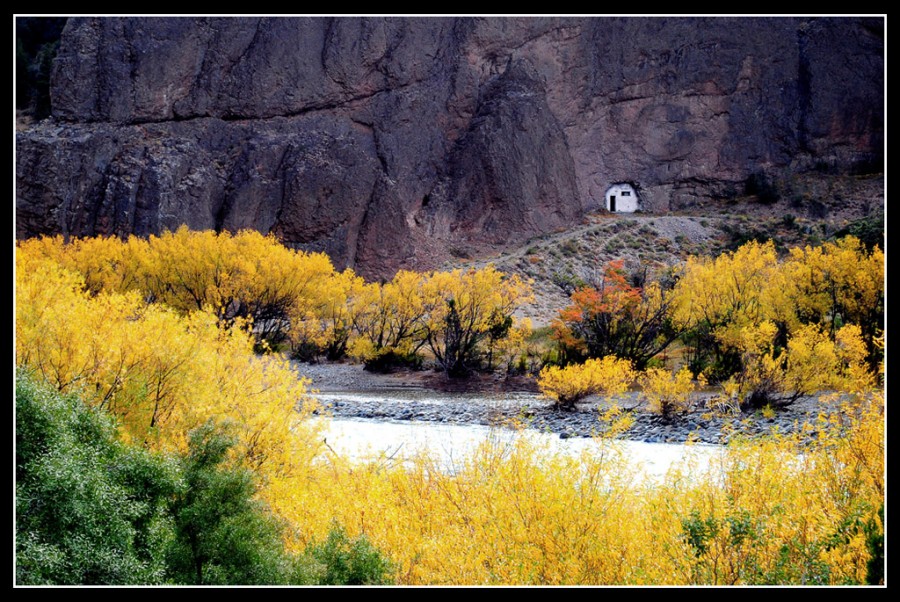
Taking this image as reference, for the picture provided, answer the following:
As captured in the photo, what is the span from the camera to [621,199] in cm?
7275

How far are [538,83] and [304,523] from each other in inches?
2310

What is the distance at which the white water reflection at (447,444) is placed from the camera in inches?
731

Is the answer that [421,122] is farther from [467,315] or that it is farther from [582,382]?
[582,382]

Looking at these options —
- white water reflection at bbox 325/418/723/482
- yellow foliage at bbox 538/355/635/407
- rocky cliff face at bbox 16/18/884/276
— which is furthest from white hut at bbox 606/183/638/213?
white water reflection at bbox 325/418/723/482

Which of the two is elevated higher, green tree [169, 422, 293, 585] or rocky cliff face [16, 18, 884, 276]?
rocky cliff face [16, 18, 884, 276]

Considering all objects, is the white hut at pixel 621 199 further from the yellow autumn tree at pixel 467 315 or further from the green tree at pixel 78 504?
the green tree at pixel 78 504

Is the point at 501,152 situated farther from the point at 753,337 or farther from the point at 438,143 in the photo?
the point at 753,337

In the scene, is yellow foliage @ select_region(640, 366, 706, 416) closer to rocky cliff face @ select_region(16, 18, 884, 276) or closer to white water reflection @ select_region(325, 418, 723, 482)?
white water reflection @ select_region(325, 418, 723, 482)

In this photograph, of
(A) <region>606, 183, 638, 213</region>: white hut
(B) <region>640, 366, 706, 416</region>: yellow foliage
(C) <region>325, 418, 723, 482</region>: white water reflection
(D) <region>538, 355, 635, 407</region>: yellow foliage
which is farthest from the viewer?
(A) <region>606, 183, 638, 213</region>: white hut

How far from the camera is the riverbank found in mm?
23047

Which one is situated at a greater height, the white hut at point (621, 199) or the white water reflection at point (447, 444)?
the white hut at point (621, 199)

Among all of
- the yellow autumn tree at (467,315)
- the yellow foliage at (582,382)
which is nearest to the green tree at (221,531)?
the yellow foliage at (582,382)

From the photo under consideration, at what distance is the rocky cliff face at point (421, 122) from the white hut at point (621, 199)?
2.53 feet

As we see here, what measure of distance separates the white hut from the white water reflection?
1965 inches
